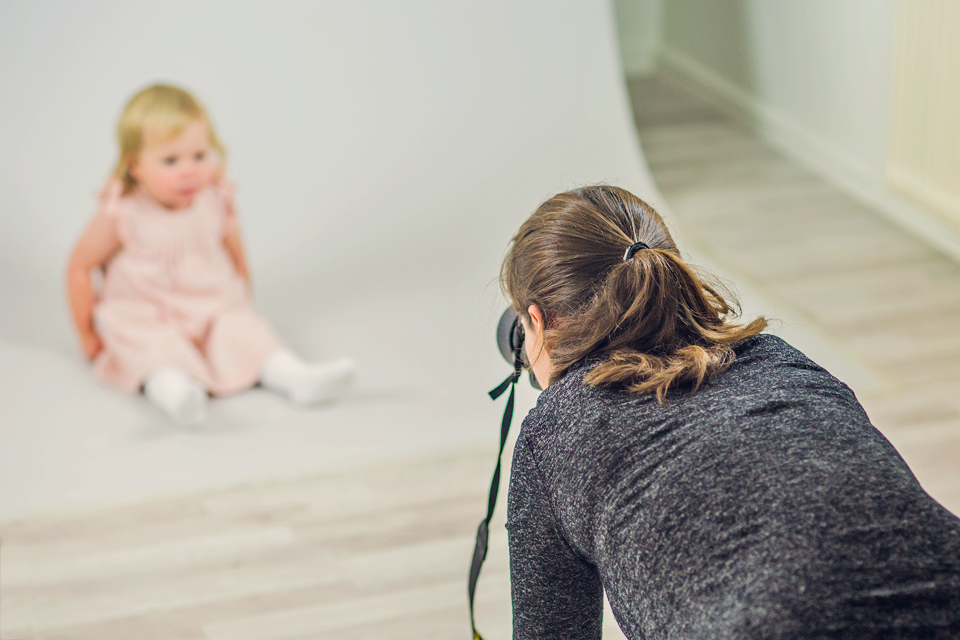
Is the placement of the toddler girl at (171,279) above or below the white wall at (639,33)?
above

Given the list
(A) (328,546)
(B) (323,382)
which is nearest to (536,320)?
(A) (328,546)

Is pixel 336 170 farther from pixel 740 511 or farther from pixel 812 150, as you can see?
pixel 740 511

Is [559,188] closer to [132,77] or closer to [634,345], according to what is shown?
[132,77]

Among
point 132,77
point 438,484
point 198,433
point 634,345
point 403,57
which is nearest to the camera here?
point 634,345

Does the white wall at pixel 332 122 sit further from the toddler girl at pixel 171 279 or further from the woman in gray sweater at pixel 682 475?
the woman in gray sweater at pixel 682 475

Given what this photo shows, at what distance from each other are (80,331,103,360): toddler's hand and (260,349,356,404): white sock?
0.36 m

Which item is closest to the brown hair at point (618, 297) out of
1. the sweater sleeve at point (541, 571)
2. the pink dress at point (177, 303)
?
the sweater sleeve at point (541, 571)

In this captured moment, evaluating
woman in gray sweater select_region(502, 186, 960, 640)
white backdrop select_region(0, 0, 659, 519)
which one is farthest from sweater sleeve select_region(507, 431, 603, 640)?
white backdrop select_region(0, 0, 659, 519)

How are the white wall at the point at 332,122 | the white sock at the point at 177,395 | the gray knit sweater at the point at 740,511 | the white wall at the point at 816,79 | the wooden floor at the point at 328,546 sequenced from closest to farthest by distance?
the gray knit sweater at the point at 740,511
the wooden floor at the point at 328,546
the white sock at the point at 177,395
the white wall at the point at 332,122
the white wall at the point at 816,79

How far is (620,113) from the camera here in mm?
2961

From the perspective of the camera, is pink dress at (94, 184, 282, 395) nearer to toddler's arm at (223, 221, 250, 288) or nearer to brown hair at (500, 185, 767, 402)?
toddler's arm at (223, 221, 250, 288)

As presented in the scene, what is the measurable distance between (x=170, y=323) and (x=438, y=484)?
711 millimetres

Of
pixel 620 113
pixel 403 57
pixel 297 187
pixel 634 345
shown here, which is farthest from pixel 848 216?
pixel 634 345

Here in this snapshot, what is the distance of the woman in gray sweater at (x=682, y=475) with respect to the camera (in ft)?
2.70
